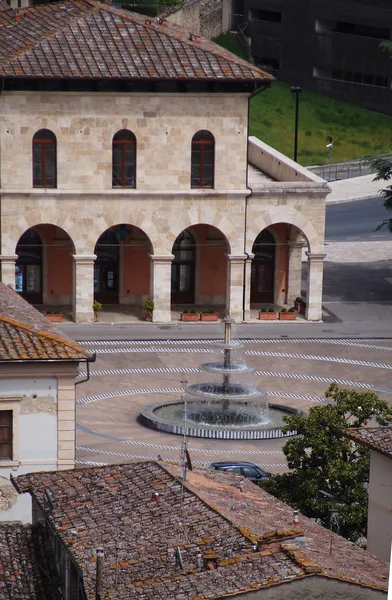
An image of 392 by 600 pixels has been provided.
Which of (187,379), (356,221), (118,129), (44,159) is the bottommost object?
(187,379)

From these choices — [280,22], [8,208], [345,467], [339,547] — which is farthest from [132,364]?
[280,22]

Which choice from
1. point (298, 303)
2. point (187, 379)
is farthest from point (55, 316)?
point (298, 303)

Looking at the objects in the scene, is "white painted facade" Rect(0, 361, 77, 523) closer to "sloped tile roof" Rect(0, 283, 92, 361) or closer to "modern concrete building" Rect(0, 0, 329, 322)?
"sloped tile roof" Rect(0, 283, 92, 361)

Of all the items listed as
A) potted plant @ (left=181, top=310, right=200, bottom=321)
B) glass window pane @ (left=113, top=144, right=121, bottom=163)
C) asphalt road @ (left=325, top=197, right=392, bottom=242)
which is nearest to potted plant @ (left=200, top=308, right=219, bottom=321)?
potted plant @ (left=181, top=310, right=200, bottom=321)

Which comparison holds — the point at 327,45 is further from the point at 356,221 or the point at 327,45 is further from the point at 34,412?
the point at 34,412

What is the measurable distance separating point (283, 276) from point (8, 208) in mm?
15019

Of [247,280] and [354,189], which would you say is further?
[354,189]

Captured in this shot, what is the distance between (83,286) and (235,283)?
24.5 feet

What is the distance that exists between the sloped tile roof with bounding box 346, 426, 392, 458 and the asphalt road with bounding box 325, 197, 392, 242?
6501cm

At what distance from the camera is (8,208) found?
82.6m

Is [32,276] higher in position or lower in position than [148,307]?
higher

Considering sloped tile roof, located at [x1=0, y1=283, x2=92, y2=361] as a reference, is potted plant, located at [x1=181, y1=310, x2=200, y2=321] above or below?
below

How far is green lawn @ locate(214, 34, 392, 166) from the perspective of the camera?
126 m

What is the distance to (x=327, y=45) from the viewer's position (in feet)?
439
